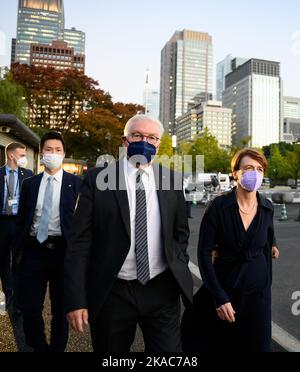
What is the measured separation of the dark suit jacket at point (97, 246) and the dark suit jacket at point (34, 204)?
1.20 m

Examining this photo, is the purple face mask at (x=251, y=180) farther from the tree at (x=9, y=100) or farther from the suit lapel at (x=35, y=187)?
the tree at (x=9, y=100)

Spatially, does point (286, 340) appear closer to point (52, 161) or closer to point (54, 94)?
point (52, 161)

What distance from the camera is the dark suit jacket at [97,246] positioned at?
213 centimetres

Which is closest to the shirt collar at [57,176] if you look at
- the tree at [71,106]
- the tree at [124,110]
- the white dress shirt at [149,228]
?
Result: the white dress shirt at [149,228]

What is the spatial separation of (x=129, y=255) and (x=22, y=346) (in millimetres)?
1985

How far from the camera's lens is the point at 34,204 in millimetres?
3439

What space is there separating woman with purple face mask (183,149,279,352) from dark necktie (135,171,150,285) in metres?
0.68

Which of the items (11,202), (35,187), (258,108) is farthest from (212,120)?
(35,187)

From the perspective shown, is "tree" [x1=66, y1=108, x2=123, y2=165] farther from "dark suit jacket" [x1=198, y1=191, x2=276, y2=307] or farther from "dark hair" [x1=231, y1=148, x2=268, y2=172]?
"dark suit jacket" [x1=198, y1=191, x2=276, y2=307]

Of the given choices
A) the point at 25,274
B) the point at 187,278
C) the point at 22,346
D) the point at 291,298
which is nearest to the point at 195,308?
the point at 187,278

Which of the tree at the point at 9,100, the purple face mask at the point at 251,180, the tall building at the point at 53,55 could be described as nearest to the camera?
the purple face mask at the point at 251,180

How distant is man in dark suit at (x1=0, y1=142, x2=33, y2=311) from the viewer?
15.6ft

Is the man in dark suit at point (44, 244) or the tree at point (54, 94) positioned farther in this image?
the tree at point (54, 94)

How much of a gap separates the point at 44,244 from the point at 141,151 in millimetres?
1550
